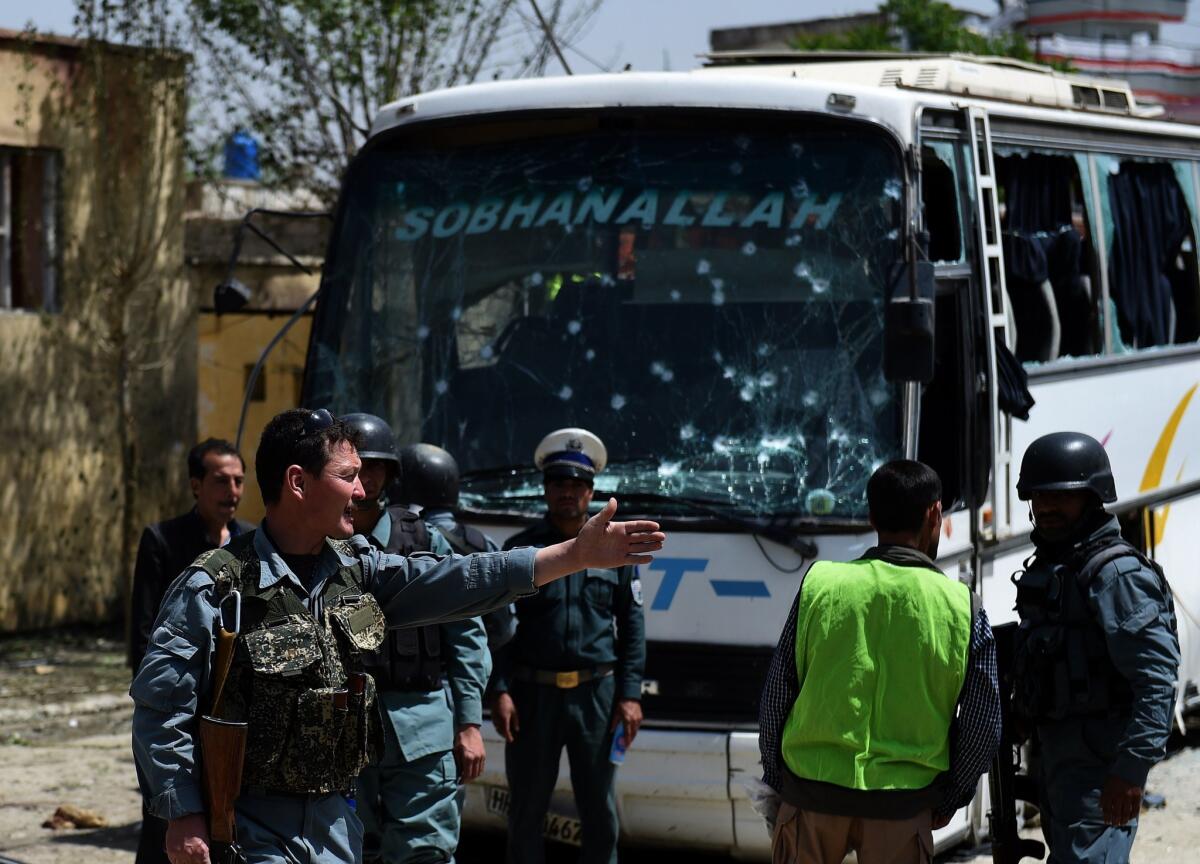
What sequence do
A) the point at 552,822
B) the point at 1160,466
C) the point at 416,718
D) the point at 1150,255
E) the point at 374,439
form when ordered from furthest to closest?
the point at 1150,255
the point at 1160,466
the point at 552,822
the point at 374,439
the point at 416,718

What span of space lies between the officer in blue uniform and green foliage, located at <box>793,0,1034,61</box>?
22226 mm

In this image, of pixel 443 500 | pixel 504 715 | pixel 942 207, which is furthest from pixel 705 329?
pixel 504 715

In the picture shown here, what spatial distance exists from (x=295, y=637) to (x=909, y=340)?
3.07 meters

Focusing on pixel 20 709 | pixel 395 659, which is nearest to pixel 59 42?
pixel 20 709

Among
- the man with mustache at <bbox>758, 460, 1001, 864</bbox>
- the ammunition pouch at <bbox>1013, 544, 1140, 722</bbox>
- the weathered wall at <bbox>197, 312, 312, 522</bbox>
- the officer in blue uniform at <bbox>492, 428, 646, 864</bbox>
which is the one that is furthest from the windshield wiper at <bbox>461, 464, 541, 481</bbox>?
the weathered wall at <bbox>197, 312, 312, 522</bbox>

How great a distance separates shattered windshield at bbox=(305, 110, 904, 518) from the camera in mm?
6867

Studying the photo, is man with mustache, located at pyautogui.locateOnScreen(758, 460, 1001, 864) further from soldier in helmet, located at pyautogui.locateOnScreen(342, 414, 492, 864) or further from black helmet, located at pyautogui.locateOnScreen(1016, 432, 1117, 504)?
soldier in helmet, located at pyautogui.locateOnScreen(342, 414, 492, 864)

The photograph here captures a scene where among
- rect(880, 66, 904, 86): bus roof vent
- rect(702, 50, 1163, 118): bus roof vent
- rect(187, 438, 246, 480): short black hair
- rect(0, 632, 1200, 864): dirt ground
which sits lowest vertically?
rect(0, 632, 1200, 864): dirt ground

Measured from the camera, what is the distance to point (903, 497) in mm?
4652

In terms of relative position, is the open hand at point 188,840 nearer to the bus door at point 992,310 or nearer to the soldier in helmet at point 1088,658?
the soldier in helmet at point 1088,658

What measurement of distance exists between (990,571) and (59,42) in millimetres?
9060

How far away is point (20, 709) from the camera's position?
11.1 m

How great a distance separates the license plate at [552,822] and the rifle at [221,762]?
2.96m

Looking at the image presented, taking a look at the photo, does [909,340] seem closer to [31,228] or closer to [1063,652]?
[1063,652]
